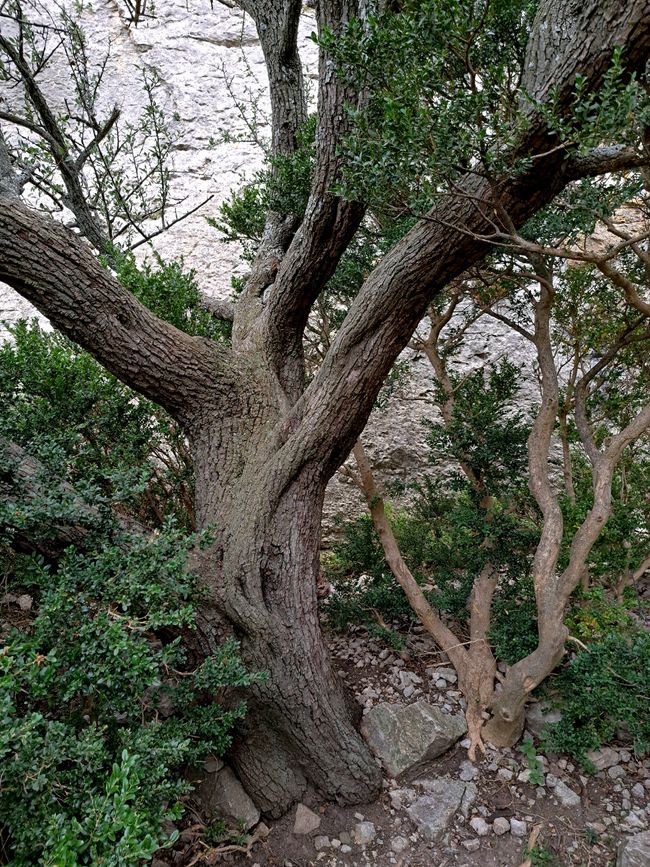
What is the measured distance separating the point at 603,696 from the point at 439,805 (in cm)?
95

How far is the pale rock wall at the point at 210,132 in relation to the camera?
6.56 meters

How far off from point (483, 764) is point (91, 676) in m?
2.11

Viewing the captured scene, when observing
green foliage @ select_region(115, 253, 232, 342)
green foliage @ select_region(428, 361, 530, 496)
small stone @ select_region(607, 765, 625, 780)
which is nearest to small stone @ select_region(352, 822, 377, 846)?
small stone @ select_region(607, 765, 625, 780)

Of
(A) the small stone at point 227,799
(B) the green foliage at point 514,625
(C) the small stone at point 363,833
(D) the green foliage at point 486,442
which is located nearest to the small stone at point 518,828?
(C) the small stone at point 363,833

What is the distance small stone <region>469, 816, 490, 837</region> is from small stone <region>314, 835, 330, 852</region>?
0.68 meters

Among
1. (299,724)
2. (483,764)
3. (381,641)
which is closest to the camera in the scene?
(299,724)

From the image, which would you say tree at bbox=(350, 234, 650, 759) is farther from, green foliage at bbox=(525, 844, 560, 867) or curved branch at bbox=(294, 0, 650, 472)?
green foliage at bbox=(525, 844, 560, 867)

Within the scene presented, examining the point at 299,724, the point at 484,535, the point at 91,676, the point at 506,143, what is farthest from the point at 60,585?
the point at 484,535

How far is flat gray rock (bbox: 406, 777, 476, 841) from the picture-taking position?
2.40m

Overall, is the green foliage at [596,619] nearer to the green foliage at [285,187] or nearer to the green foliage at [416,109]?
the green foliage at [416,109]

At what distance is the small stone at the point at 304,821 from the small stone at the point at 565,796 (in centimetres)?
119

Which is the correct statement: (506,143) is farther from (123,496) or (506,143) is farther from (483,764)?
(483,764)

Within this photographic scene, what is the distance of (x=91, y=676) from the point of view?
1660 mm

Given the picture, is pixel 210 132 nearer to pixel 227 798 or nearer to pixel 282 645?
pixel 282 645
